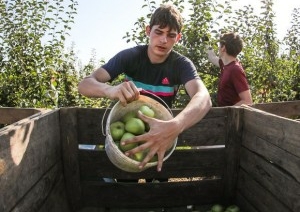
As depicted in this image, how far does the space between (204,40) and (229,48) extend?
2.59 ft

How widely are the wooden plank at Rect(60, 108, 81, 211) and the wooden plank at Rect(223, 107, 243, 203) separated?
1.13m

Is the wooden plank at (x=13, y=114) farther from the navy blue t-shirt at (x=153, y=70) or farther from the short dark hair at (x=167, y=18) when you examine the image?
the short dark hair at (x=167, y=18)

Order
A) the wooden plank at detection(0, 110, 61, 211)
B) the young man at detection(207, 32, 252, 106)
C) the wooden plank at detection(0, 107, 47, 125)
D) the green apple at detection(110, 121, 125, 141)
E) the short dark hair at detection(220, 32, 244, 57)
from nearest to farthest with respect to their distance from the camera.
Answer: the wooden plank at detection(0, 110, 61, 211), the green apple at detection(110, 121, 125, 141), the wooden plank at detection(0, 107, 47, 125), the young man at detection(207, 32, 252, 106), the short dark hair at detection(220, 32, 244, 57)

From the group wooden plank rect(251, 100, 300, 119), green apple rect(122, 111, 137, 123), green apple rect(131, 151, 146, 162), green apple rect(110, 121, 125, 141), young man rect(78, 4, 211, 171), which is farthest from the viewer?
wooden plank rect(251, 100, 300, 119)

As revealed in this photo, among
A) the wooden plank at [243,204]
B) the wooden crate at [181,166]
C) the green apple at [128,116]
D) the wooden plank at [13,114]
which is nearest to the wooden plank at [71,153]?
the wooden crate at [181,166]

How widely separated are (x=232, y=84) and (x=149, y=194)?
1.69 m

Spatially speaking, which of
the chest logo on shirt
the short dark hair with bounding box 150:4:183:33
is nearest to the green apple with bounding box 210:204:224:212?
the chest logo on shirt

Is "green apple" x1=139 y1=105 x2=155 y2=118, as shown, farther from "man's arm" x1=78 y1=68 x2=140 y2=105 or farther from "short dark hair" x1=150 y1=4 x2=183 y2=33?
"short dark hair" x1=150 y1=4 x2=183 y2=33

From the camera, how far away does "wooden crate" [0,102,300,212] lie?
2.33m

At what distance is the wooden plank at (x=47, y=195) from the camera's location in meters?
2.02

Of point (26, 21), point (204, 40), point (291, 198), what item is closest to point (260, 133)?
point (291, 198)

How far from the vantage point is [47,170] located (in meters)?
2.40

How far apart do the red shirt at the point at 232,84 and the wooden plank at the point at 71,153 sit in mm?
1896

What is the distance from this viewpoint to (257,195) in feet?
8.50
